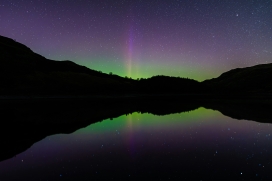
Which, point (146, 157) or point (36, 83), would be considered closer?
point (146, 157)

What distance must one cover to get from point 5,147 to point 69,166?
5972 mm

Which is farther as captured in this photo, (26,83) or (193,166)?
(26,83)

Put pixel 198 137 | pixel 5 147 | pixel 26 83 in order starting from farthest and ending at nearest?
pixel 26 83 < pixel 198 137 < pixel 5 147

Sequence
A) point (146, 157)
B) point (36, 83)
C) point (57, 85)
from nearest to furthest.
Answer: point (146, 157) < point (57, 85) < point (36, 83)

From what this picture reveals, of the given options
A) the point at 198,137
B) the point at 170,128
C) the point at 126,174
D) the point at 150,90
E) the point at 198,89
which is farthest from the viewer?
the point at 198,89

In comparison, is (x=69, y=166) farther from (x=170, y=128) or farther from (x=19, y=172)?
(x=170, y=128)

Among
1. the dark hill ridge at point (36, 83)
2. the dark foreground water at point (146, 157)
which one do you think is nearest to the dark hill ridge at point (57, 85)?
the dark hill ridge at point (36, 83)

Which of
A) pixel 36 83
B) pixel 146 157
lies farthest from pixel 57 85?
pixel 146 157

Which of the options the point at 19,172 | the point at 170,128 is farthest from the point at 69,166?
the point at 170,128

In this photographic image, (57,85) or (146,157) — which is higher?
(57,85)

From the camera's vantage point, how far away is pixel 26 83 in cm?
11912

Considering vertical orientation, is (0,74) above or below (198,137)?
above

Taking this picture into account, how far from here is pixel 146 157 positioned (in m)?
11.9

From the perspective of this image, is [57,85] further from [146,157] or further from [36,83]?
[146,157]
